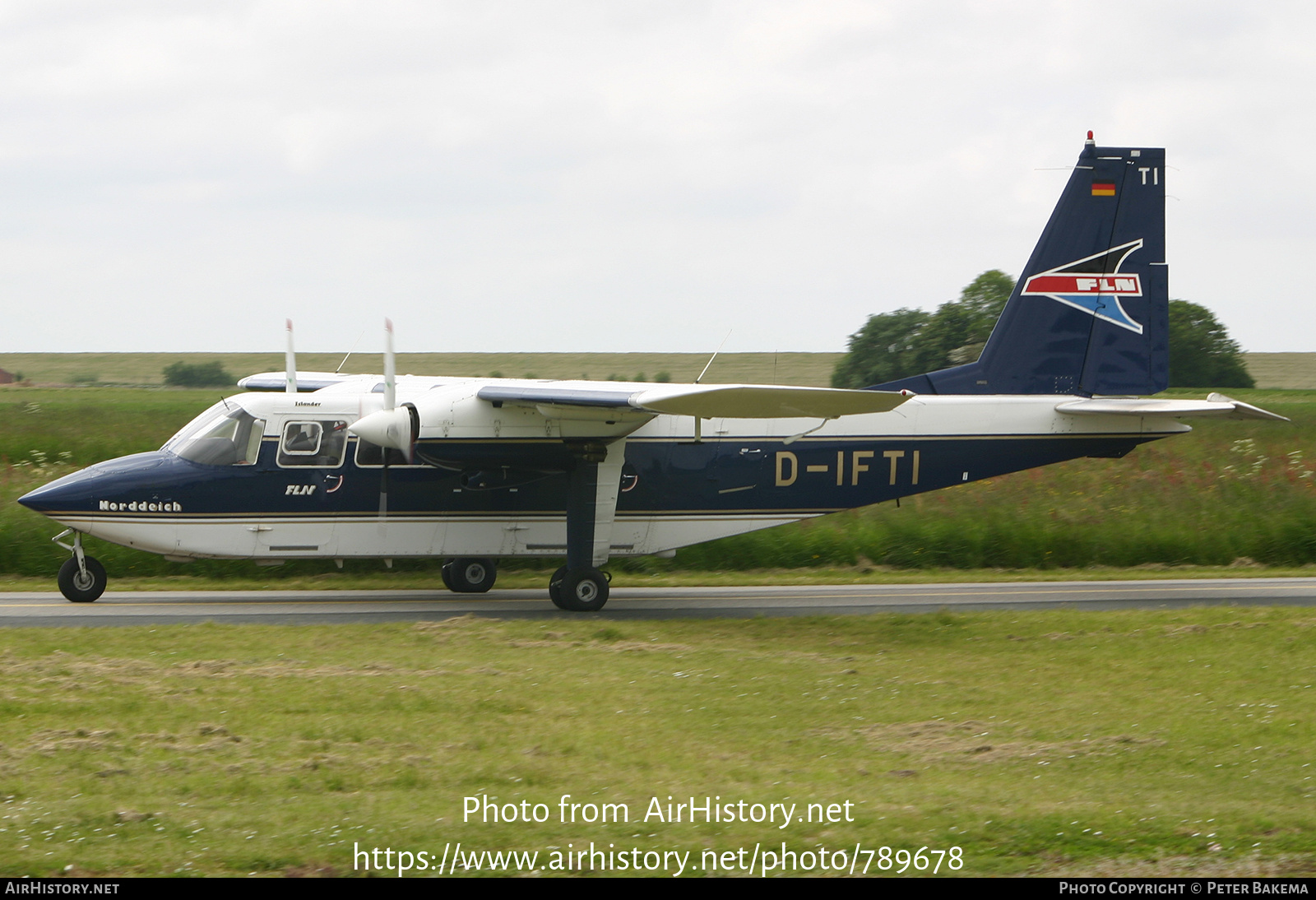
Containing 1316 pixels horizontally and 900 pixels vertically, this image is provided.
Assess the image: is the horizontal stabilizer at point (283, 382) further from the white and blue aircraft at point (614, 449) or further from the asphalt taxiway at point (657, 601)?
the asphalt taxiway at point (657, 601)

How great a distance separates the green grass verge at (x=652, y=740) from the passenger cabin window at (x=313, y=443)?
310 cm

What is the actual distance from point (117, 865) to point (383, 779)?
2038 millimetres

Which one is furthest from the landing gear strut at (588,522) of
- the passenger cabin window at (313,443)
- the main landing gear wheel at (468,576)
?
the passenger cabin window at (313,443)

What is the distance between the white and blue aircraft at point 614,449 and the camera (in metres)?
15.6

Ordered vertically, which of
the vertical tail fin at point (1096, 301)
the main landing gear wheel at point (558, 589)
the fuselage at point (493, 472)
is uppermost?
the vertical tail fin at point (1096, 301)

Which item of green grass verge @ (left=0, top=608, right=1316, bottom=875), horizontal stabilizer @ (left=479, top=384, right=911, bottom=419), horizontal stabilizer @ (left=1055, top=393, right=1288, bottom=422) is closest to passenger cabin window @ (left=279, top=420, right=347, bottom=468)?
green grass verge @ (left=0, top=608, right=1316, bottom=875)

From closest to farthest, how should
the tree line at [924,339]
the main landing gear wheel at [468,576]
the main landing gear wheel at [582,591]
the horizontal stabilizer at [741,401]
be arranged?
the horizontal stabilizer at [741,401] → the main landing gear wheel at [582,591] → the main landing gear wheel at [468,576] → the tree line at [924,339]

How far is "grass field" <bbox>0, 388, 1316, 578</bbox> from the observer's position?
19844 millimetres

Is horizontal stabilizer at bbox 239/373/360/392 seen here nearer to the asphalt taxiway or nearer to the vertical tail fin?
the asphalt taxiway

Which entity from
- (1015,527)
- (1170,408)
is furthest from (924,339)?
(1170,408)

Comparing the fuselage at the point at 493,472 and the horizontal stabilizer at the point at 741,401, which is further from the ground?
the horizontal stabilizer at the point at 741,401

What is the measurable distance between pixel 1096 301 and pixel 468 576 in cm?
1093

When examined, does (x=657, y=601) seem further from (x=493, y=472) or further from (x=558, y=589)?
(x=493, y=472)
